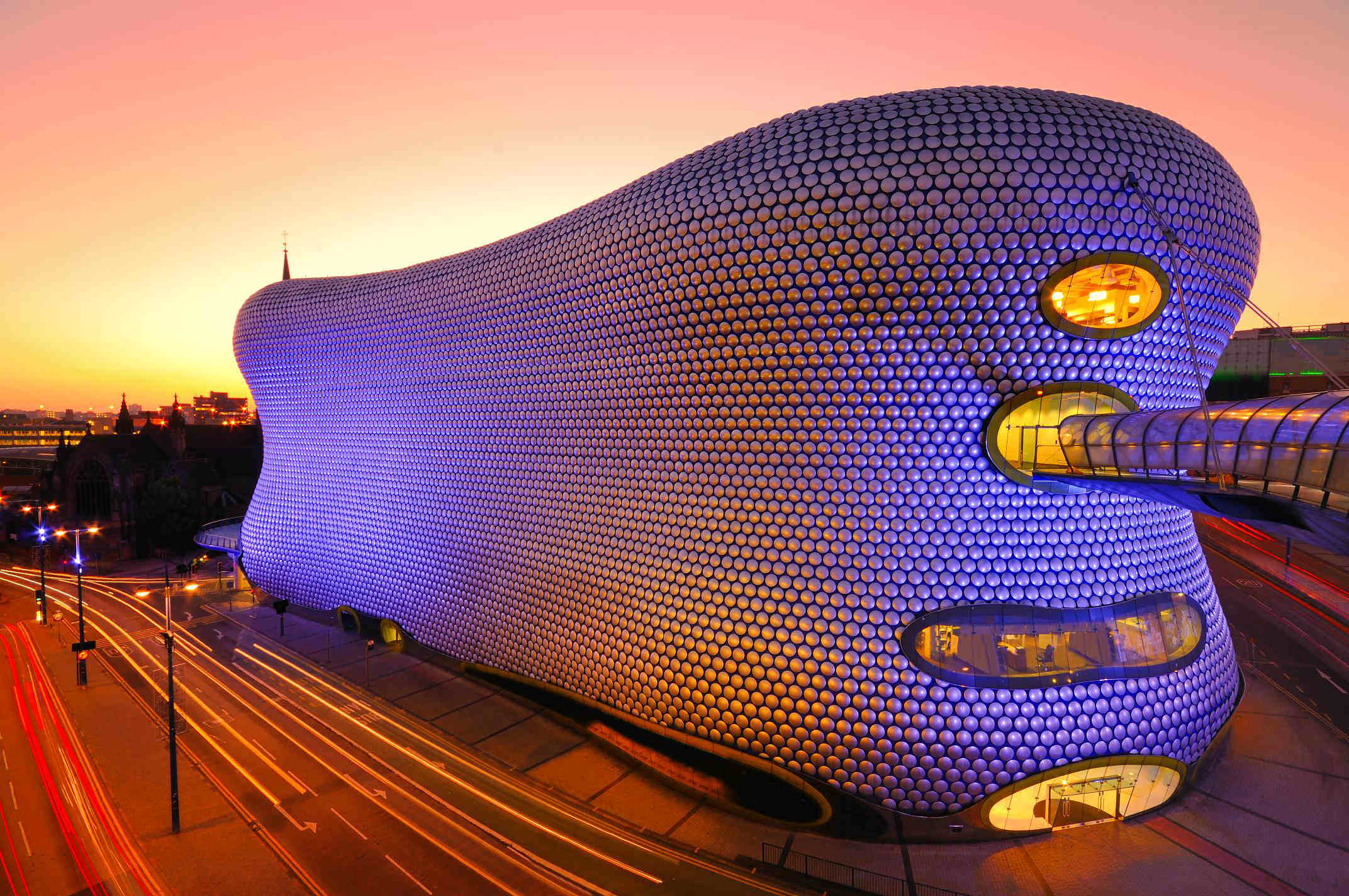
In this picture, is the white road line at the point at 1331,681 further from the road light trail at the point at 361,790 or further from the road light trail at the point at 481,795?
the road light trail at the point at 361,790

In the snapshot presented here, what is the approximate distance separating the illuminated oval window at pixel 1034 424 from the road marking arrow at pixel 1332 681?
47.3 feet

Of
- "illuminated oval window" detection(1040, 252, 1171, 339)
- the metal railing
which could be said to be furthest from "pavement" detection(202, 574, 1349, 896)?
"illuminated oval window" detection(1040, 252, 1171, 339)

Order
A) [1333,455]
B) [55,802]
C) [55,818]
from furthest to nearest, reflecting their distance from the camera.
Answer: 1. [55,802]
2. [55,818]
3. [1333,455]

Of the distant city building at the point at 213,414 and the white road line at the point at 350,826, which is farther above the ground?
the distant city building at the point at 213,414

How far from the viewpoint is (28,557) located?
43250 mm

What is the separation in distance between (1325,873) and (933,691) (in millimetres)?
7429

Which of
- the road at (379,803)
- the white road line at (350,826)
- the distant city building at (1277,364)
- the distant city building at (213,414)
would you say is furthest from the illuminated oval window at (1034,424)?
the distant city building at (213,414)

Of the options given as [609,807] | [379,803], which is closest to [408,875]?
[379,803]

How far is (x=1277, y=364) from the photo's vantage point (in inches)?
1833

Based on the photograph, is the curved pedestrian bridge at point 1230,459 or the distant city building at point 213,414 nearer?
the curved pedestrian bridge at point 1230,459

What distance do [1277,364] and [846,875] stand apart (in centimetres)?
5592

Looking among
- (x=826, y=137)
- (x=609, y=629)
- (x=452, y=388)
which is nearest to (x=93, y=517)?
(x=452, y=388)

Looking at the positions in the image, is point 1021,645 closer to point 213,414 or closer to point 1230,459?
point 1230,459

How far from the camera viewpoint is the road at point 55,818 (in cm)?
1236
